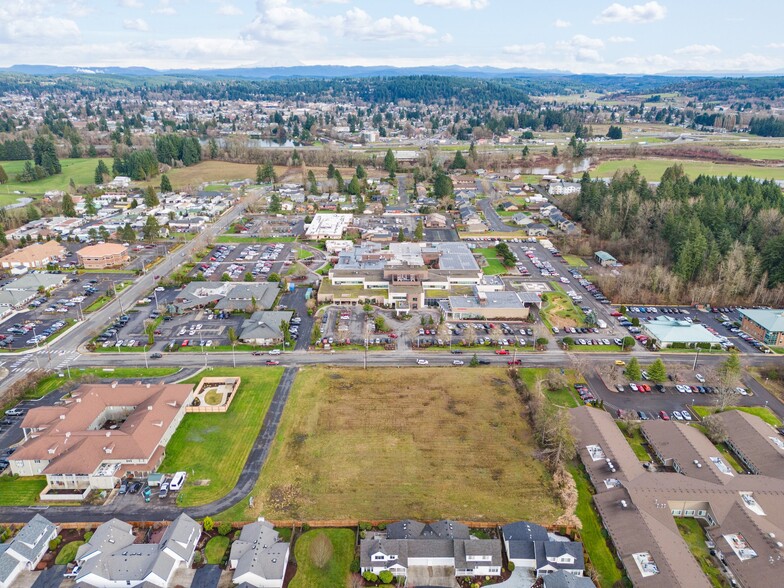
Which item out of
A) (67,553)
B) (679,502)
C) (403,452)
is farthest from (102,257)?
(679,502)

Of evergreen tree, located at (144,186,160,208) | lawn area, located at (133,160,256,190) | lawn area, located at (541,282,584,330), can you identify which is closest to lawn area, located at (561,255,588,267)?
lawn area, located at (541,282,584,330)

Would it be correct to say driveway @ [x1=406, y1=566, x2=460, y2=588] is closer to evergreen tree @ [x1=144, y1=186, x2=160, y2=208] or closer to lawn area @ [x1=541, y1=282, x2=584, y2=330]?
lawn area @ [x1=541, y1=282, x2=584, y2=330]

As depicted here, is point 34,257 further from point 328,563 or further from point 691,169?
point 691,169

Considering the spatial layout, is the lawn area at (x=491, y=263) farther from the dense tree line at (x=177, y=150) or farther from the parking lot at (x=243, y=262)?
the dense tree line at (x=177, y=150)

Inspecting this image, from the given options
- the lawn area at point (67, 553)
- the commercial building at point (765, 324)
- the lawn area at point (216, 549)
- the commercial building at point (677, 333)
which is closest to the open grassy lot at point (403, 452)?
the lawn area at point (216, 549)

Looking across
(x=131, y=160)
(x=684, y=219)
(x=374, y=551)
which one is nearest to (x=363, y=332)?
(x=374, y=551)

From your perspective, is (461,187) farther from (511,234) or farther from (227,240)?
(227,240)
